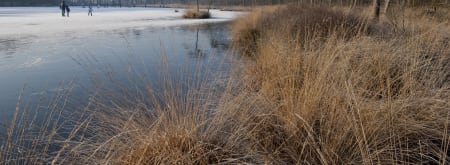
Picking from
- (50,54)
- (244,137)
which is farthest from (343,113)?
(50,54)

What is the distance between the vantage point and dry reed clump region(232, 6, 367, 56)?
6.09m

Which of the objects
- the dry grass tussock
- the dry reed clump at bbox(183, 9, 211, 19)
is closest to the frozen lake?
the dry grass tussock

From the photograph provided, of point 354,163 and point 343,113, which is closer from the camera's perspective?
point 354,163

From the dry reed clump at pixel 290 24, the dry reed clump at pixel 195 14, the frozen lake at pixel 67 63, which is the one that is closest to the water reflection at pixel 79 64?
the frozen lake at pixel 67 63

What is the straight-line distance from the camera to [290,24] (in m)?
7.06

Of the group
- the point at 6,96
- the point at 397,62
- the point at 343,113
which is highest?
the point at 397,62

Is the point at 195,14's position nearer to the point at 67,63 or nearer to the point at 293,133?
the point at 67,63

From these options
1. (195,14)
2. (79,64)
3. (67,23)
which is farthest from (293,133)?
(195,14)

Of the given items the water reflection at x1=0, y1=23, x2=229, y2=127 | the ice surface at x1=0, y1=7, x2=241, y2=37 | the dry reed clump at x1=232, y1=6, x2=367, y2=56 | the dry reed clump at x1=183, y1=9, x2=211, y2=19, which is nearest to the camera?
the water reflection at x1=0, y1=23, x2=229, y2=127

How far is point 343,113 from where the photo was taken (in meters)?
1.93

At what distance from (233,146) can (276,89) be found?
112 centimetres

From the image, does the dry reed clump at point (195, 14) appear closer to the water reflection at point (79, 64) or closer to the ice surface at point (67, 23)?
the ice surface at point (67, 23)

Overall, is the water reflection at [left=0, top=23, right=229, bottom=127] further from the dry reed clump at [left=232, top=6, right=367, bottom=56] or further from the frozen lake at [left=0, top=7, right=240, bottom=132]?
the dry reed clump at [left=232, top=6, right=367, bottom=56]

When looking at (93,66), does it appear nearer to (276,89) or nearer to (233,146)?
(276,89)
